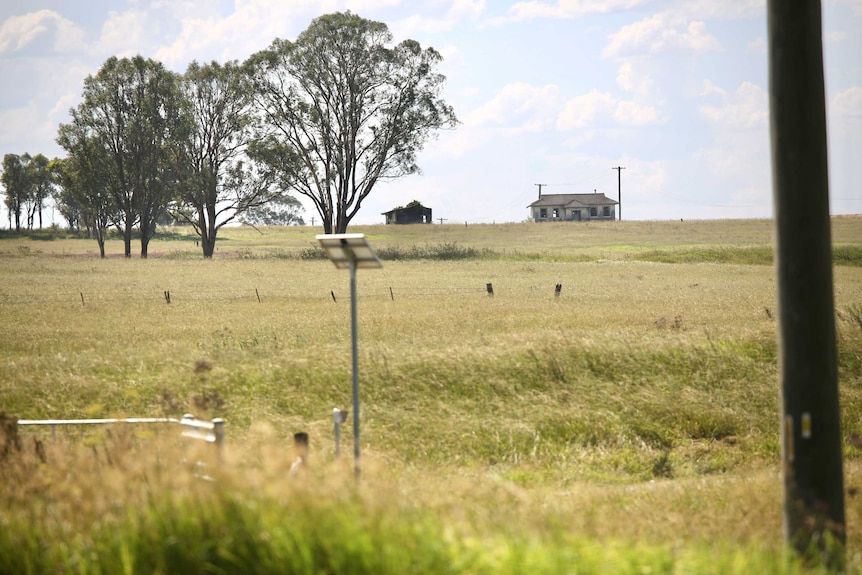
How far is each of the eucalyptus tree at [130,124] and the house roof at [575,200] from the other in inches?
3163

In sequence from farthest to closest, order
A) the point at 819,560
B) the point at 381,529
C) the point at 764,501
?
the point at 764,501, the point at 819,560, the point at 381,529

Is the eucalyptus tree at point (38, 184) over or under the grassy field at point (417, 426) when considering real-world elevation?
over

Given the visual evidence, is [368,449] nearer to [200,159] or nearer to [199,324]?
[199,324]

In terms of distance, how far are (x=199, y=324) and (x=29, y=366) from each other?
7175mm

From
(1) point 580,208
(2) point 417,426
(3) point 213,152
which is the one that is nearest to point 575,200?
(1) point 580,208

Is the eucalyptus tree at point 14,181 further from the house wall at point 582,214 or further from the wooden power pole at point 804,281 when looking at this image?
the wooden power pole at point 804,281

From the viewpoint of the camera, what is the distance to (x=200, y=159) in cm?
7756

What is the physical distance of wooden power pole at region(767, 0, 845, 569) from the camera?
22.0ft

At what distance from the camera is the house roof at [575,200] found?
466 feet

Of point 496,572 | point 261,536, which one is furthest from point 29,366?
point 496,572

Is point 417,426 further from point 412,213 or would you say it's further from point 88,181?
point 412,213

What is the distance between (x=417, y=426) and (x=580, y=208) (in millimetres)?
129860

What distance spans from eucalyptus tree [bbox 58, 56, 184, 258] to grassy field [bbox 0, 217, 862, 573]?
1382 inches

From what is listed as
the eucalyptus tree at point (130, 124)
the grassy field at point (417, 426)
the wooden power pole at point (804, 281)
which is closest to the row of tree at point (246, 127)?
the eucalyptus tree at point (130, 124)
